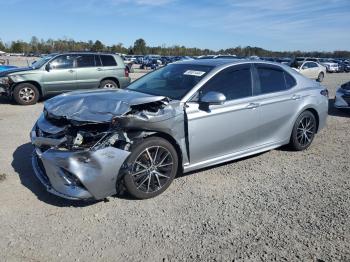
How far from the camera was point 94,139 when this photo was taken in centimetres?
442

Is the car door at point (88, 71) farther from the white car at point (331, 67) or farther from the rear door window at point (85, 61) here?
the white car at point (331, 67)

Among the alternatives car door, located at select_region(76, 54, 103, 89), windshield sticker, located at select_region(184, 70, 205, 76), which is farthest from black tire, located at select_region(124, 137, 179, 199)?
car door, located at select_region(76, 54, 103, 89)

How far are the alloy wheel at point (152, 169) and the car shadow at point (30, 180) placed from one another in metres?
0.63

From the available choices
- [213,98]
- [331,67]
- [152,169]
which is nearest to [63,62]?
[213,98]

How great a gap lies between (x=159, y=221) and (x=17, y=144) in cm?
397

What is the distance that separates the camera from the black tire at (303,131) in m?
6.63

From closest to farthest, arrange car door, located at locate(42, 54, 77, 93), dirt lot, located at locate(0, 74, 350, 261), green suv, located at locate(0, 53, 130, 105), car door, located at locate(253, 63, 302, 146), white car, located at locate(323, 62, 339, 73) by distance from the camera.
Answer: dirt lot, located at locate(0, 74, 350, 261), car door, located at locate(253, 63, 302, 146), green suv, located at locate(0, 53, 130, 105), car door, located at locate(42, 54, 77, 93), white car, located at locate(323, 62, 339, 73)

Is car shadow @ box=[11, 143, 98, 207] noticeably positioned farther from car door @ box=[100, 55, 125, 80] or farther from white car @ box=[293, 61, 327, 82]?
white car @ box=[293, 61, 327, 82]

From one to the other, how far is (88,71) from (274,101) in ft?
27.6

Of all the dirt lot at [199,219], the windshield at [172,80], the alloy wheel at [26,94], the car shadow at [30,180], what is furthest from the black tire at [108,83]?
the dirt lot at [199,219]

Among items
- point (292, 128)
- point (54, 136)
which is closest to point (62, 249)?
point (54, 136)

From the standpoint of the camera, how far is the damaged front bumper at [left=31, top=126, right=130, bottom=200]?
419cm

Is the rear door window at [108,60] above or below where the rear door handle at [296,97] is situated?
above

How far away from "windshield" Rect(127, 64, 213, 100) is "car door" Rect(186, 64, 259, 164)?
0.70 ft
